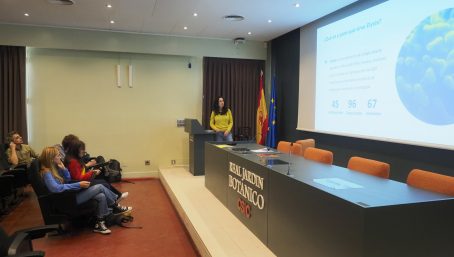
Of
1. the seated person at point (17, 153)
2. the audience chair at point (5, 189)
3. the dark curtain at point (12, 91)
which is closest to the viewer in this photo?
the audience chair at point (5, 189)

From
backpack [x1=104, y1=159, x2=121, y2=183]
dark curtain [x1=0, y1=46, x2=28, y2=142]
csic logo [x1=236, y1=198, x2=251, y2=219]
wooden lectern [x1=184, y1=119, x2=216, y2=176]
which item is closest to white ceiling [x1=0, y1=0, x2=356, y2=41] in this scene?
dark curtain [x1=0, y1=46, x2=28, y2=142]

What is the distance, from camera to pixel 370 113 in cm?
461

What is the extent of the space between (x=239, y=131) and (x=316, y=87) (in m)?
2.12

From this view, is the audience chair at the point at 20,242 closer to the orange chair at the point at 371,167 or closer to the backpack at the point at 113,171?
the orange chair at the point at 371,167

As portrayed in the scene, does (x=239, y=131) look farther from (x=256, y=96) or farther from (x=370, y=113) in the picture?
(x=370, y=113)

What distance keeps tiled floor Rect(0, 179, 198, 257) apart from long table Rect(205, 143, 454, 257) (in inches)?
35.7

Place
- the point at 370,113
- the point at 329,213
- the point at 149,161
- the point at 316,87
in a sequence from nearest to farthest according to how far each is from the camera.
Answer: the point at 329,213 → the point at 370,113 → the point at 316,87 → the point at 149,161

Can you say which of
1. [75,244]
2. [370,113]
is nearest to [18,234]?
[75,244]

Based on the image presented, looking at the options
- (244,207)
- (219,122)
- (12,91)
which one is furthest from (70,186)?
(12,91)

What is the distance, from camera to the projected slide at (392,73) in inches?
143

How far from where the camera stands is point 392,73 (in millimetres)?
4250

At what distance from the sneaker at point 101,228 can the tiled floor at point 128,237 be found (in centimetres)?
5

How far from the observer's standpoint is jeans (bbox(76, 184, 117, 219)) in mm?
3550

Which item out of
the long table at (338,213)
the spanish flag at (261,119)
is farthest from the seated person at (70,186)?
the spanish flag at (261,119)
